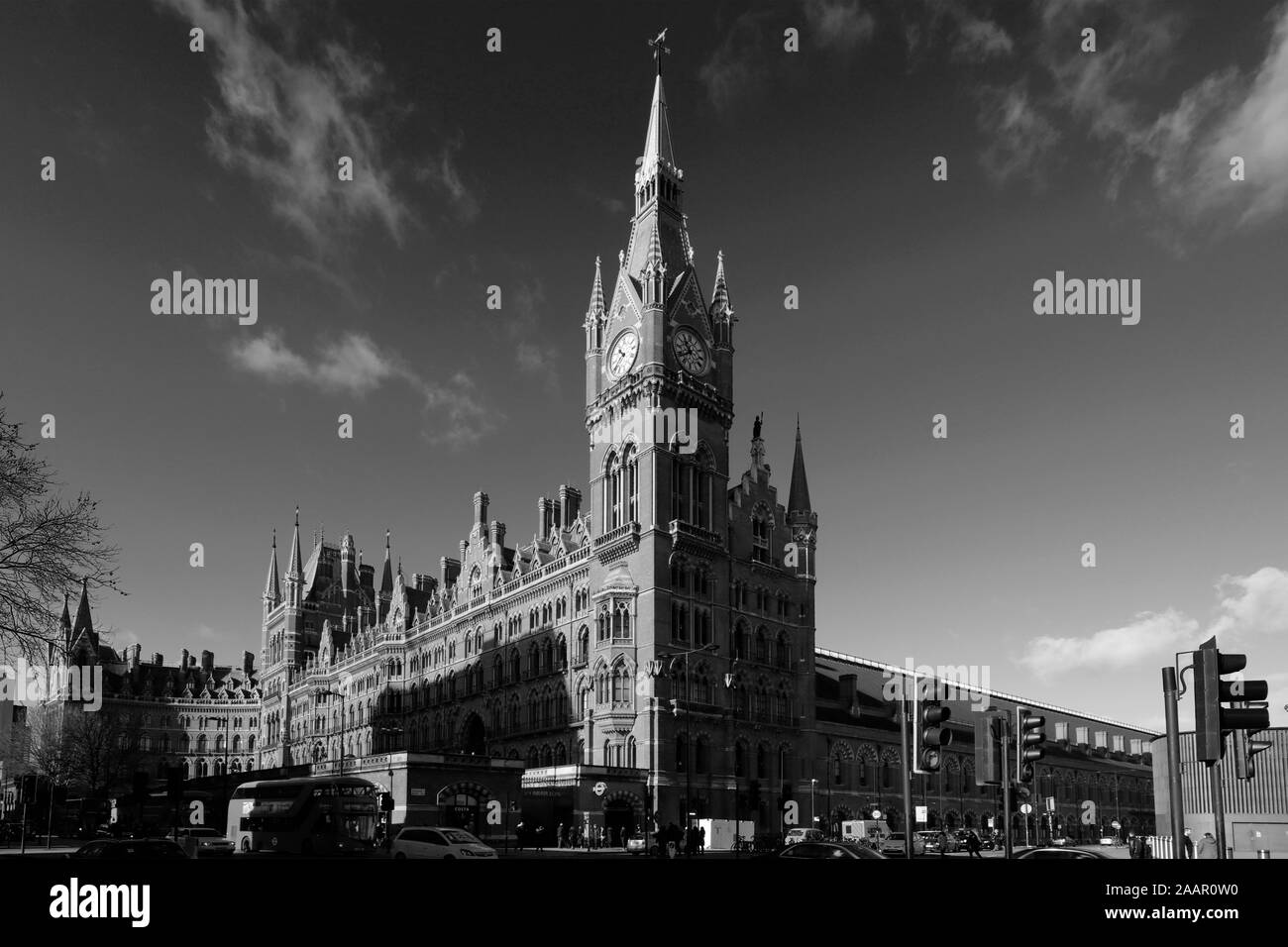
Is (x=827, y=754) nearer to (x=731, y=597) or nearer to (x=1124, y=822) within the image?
(x=731, y=597)

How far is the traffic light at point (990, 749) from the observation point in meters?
23.6

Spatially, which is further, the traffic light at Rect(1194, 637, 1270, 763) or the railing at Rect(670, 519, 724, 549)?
the railing at Rect(670, 519, 724, 549)

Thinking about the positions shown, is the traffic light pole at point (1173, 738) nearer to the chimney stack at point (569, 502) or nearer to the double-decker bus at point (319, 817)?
the double-decker bus at point (319, 817)

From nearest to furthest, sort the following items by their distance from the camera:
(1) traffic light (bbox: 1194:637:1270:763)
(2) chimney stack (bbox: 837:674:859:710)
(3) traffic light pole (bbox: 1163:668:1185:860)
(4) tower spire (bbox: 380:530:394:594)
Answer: (1) traffic light (bbox: 1194:637:1270:763) → (3) traffic light pole (bbox: 1163:668:1185:860) → (2) chimney stack (bbox: 837:674:859:710) → (4) tower spire (bbox: 380:530:394:594)

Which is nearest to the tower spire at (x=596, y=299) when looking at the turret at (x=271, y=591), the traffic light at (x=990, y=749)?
the traffic light at (x=990, y=749)

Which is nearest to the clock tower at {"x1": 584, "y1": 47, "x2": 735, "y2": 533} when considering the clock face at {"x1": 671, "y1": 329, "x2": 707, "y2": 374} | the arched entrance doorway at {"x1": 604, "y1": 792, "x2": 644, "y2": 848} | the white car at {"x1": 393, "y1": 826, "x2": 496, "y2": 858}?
the clock face at {"x1": 671, "y1": 329, "x2": 707, "y2": 374}

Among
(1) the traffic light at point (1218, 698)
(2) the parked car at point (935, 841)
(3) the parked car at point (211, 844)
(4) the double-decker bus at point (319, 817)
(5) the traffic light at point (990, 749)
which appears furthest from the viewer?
(2) the parked car at point (935, 841)

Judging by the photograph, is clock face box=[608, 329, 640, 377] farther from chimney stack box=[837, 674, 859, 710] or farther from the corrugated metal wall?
the corrugated metal wall

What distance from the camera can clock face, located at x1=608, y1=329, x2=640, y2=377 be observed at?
83.1 metres

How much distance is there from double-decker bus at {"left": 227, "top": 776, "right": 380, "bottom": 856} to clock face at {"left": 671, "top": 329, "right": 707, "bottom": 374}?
138 ft

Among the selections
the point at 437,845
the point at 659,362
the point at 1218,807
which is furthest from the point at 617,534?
the point at 1218,807

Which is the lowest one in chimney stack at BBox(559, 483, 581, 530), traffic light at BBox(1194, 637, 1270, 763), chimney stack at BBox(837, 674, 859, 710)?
chimney stack at BBox(837, 674, 859, 710)

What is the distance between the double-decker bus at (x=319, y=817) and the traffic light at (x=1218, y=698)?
40466 millimetres
